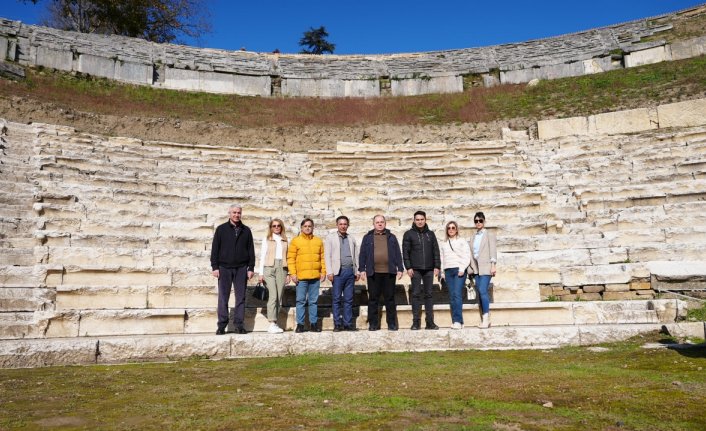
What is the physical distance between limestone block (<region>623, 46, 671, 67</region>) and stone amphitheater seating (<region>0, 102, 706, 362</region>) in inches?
492

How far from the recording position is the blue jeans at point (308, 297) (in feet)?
23.2

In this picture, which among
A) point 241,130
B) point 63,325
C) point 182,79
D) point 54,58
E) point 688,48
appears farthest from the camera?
point 182,79

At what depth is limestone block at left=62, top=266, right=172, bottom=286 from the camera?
7758 mm

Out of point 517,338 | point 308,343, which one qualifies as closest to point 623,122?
point 517,338

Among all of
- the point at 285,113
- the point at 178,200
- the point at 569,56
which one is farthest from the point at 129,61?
the point at 569,56

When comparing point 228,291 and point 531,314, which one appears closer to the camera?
point 228,291

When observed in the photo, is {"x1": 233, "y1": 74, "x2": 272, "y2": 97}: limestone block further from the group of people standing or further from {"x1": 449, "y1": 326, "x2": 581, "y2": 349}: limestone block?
{"x1": 449, "y1": 326, "x2": 581, "y2": 349}: limestone block

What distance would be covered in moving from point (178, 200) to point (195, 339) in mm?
5642

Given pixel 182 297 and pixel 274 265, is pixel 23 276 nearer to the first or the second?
pixel 182 297

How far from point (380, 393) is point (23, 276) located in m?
5.62

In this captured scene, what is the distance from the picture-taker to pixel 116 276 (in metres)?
7.95

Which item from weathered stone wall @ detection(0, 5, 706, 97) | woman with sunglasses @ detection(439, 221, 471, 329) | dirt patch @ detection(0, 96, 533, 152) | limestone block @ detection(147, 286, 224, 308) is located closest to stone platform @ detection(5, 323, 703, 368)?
woman with sunglasses @ detection(439, 221, 471, 329)

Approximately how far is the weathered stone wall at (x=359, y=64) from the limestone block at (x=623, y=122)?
32.9ft

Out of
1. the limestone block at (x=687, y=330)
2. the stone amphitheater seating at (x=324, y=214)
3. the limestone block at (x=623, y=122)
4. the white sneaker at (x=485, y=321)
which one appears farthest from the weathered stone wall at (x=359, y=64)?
the limestone block at (x=687, y=330)
